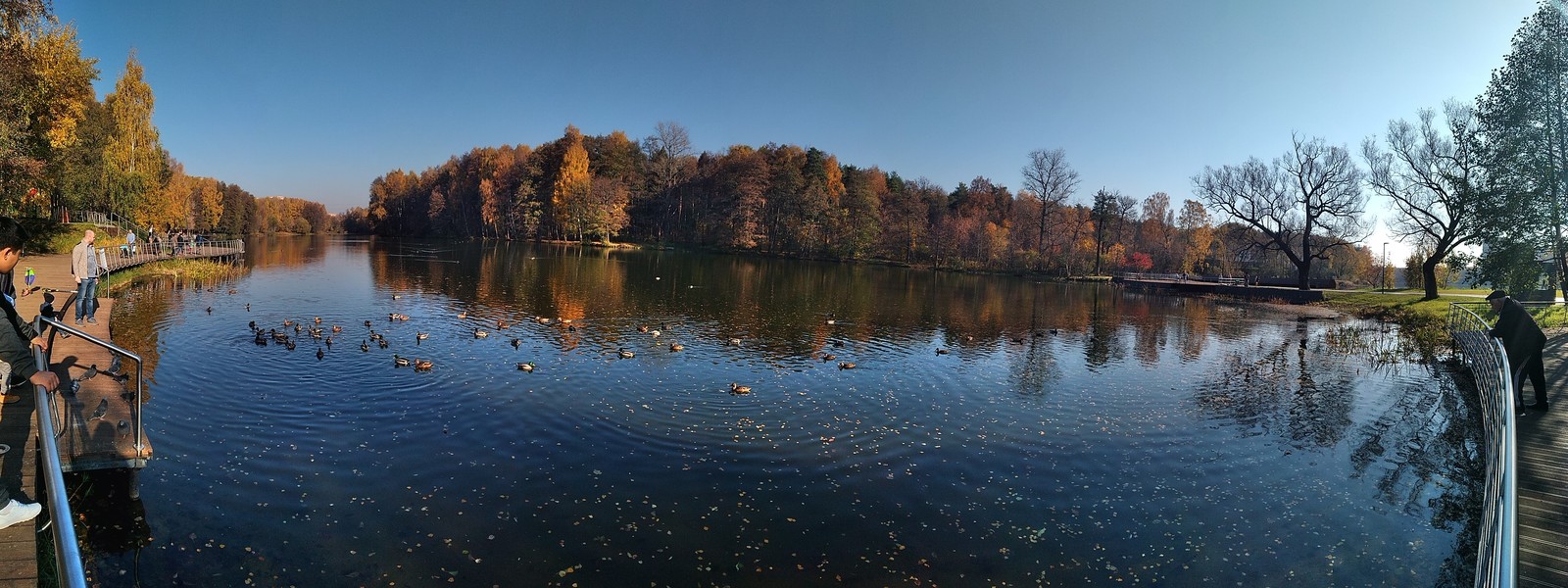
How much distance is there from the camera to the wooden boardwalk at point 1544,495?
23.5 feet

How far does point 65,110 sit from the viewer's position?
1543 inches

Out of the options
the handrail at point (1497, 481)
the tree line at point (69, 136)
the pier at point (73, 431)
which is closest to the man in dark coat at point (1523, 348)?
the handrail at point (1497, 481)

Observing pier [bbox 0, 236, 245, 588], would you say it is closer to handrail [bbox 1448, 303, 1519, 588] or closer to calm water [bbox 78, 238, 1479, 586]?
calm water [bbox 78, 238, 1479, 586]

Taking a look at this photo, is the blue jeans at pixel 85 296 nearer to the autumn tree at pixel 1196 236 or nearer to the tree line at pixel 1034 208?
the tree line at pixel 1034 208

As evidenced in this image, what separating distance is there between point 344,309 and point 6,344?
82.0 feet

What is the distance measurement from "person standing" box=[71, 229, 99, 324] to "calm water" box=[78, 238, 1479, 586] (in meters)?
1.41


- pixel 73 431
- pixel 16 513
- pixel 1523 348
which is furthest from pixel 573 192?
pixel 1523 348

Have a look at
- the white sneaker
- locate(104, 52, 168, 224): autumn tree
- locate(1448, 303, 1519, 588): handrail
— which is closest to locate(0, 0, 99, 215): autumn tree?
locate(104, 52, 168, 224): autumn tree

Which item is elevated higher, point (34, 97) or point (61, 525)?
point (34, 97)

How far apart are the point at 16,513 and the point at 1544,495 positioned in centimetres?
1687

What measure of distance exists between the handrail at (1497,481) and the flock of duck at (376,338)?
12958 mm

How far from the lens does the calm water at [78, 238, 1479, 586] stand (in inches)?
335

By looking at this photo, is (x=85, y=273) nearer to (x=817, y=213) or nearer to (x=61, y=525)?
(x=61, y=525)

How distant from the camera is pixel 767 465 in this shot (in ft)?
39.2
